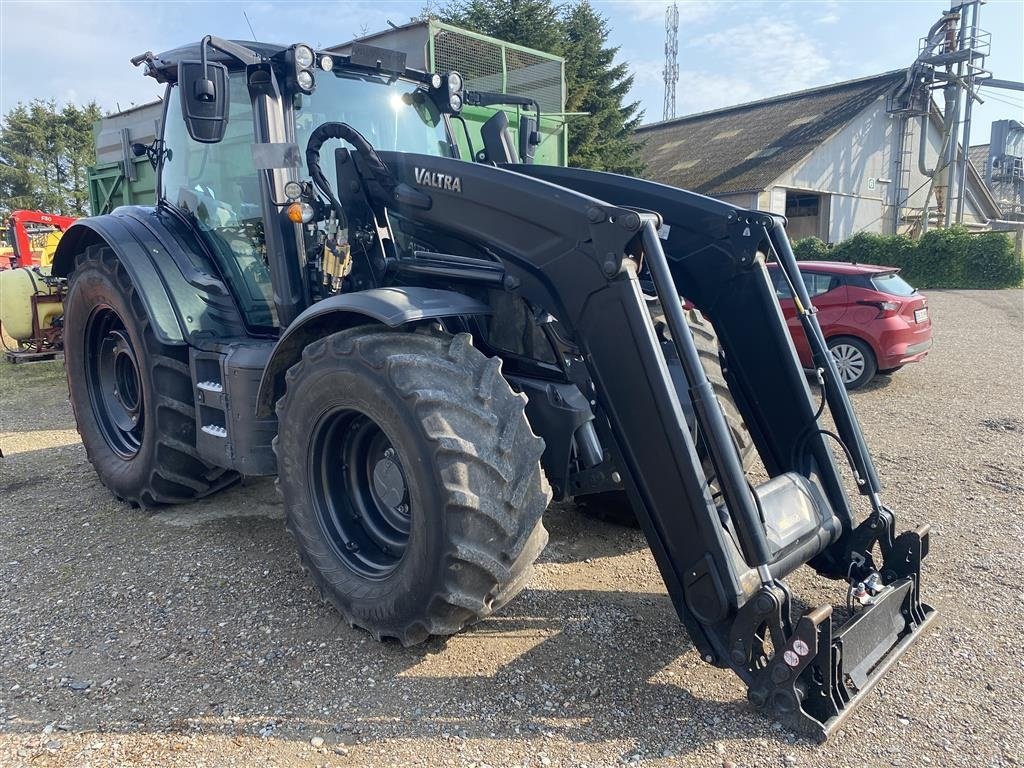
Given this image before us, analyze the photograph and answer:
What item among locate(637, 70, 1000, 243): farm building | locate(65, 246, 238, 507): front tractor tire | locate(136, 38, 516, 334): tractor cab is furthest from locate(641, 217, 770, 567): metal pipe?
locate(637, 70, 1000, 243): farm building

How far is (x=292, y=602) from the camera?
3539mm

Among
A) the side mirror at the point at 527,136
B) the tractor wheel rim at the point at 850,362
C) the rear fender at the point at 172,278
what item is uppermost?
the side mirror at the point at 527,136

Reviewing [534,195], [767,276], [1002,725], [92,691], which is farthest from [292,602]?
[1002,725]

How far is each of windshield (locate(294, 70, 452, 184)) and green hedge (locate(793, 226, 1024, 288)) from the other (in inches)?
790

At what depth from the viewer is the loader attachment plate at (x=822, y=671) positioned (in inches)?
93.7

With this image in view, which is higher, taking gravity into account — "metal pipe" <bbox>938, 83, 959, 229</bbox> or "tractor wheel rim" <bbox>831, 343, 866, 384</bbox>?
"metal pipe" <bbox>938, 83, 959, 229</bbox>

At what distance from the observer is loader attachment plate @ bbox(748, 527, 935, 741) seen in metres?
2.38

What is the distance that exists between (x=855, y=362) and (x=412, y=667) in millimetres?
7417

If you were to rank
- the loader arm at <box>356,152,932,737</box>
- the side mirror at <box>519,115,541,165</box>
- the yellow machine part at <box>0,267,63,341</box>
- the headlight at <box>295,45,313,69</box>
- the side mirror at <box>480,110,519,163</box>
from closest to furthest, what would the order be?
1. the loader arm at <box>356,152,932,737</box>
2. the headlight at <box>295,45,313,69</box>
3. the side mirror at <box>480,110,519,163</box>
4. the side mirror at <box>519,115,541,165</box>
5. the yellow machine part at <box>0,267,63,341</box>

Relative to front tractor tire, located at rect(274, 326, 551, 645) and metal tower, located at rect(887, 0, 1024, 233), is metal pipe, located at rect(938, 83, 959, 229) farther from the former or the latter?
front tractor tire, located at rect(274, 326, 551, 645)

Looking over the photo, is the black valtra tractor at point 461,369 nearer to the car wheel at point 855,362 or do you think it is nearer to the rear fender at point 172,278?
the rear fender at point 172,278

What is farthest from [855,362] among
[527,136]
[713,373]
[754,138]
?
[754,138]

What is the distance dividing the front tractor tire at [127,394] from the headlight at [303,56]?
1663 mm

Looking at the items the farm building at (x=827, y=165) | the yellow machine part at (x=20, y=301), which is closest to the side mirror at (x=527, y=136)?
the yellow machine part at (x=20, y=301)
